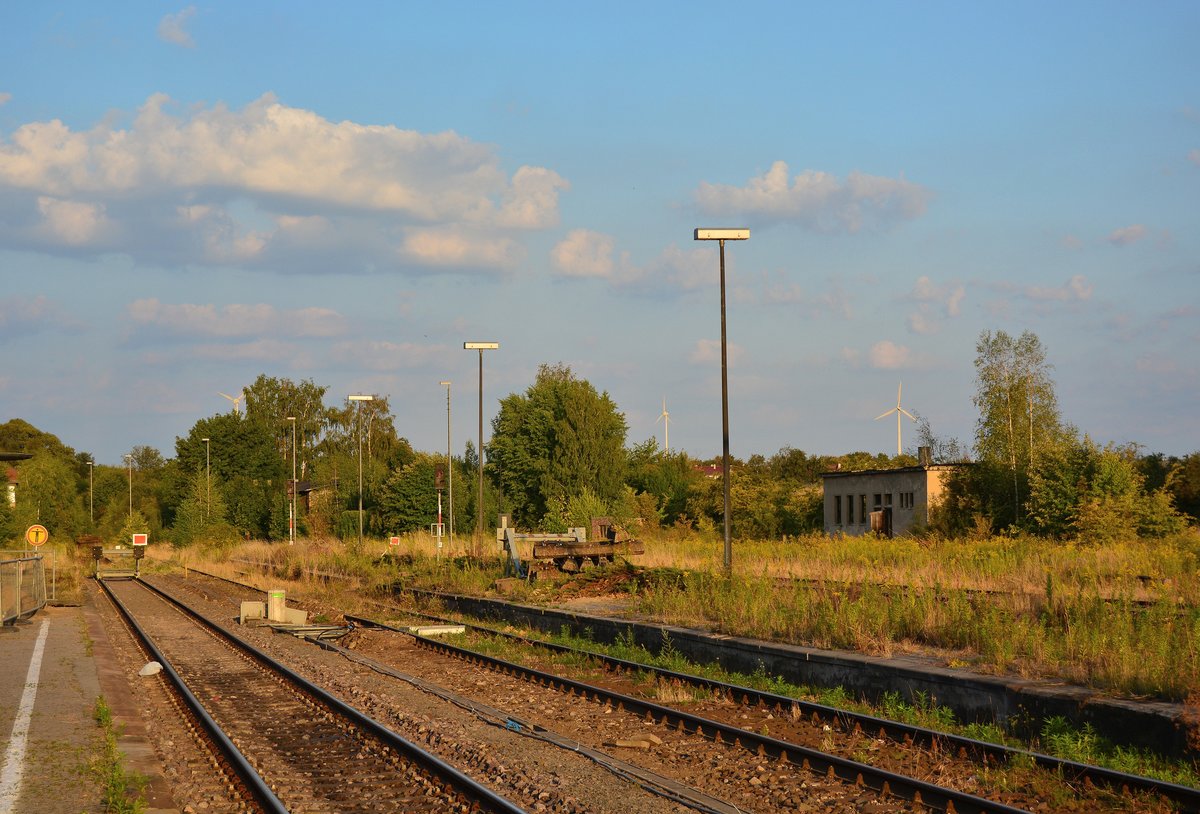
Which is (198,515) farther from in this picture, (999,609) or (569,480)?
(999,609)

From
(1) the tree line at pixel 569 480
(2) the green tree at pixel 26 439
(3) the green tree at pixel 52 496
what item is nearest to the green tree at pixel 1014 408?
(1) the tree line at pixel 569 480

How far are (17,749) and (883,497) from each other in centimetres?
4517

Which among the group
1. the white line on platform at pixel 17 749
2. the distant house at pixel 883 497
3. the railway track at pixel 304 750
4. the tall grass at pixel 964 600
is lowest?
the railway track at pixel 304 750

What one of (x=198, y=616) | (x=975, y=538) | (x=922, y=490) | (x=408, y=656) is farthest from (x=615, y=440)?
(x=408, y=656)

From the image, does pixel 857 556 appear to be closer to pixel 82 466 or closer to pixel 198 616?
pixel 198 616

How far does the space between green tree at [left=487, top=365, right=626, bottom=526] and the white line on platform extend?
48.7 meters

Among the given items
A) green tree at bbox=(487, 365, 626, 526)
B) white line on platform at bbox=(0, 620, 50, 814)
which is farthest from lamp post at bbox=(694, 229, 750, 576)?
green tree at bbox=(487, 365, 626, 526)

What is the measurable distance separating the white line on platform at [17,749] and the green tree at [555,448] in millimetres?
48735

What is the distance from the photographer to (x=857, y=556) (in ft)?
106

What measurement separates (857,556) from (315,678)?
729 inches

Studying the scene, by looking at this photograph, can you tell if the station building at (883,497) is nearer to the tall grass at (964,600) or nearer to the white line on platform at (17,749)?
the tall grass at (964,600)

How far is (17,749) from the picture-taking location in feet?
38.1

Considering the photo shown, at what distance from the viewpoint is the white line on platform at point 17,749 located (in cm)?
960

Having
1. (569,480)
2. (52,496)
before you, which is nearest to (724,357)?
(569,480)
